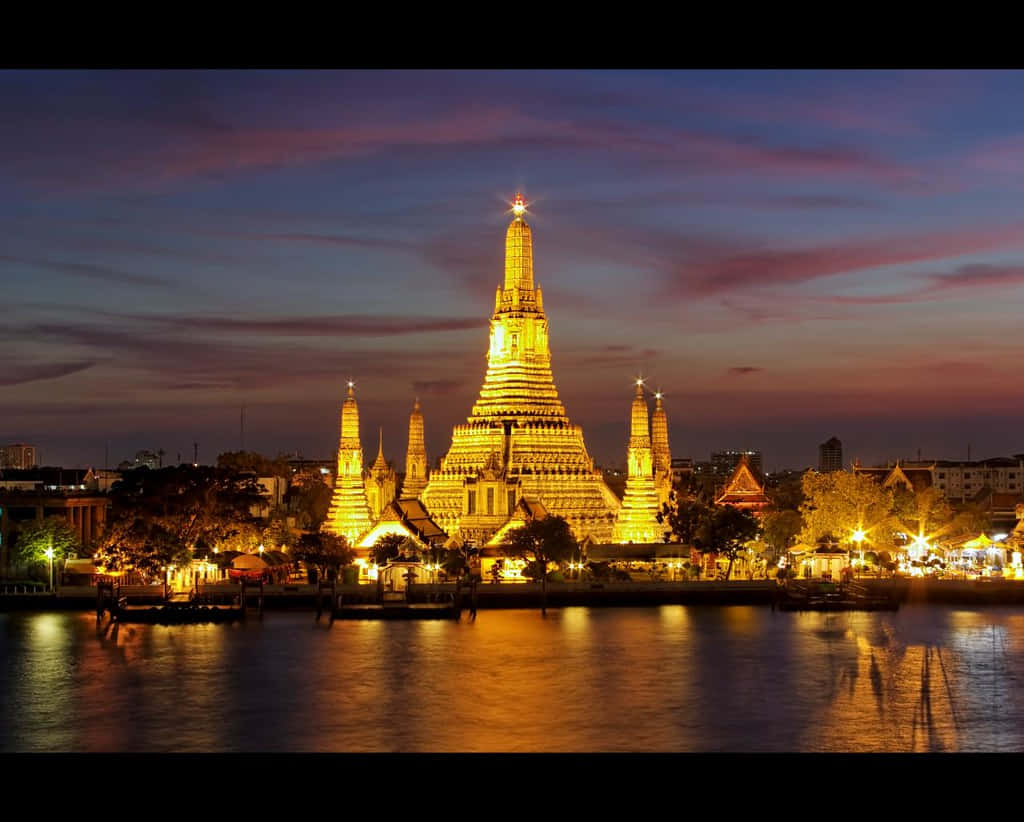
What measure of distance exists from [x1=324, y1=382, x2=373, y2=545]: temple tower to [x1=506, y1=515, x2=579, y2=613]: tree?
7.34 meters

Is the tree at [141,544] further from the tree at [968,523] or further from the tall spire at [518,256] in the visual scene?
the tree at [968,523]

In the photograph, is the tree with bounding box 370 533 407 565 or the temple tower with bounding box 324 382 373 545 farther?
the temple tower with bounding box 324 382 373 545

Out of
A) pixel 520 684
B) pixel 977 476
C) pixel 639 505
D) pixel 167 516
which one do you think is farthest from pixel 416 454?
pixel 977 476

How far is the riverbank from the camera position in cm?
4247

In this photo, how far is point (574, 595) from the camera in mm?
43281

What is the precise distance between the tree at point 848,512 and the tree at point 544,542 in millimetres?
10616

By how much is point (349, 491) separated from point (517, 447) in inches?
259

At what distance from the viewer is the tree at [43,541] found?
149 feet

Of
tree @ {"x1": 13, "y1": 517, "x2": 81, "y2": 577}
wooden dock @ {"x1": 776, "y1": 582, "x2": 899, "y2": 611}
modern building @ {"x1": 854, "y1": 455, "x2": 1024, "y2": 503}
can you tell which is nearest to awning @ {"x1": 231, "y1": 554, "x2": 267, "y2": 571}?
tree @ {"x1": 13, "y1": 517, "x2": 81, "y2": 577}

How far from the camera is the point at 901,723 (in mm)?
23891

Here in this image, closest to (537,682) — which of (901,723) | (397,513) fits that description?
(901,723)

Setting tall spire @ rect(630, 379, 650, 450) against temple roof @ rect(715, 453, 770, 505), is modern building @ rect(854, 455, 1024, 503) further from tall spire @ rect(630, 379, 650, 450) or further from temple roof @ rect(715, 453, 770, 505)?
tall spire @ rect(630, 379, 650, 450)
